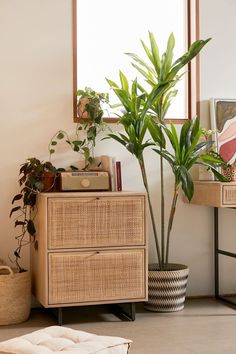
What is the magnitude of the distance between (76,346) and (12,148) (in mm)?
1903

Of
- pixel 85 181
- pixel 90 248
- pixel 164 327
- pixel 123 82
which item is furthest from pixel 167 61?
pixel 164 327

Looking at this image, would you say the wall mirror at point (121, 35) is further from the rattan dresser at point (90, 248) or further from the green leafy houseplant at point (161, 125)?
the rattan dresser at point (90, 248)

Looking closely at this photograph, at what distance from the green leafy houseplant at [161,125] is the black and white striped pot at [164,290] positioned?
0.15 metres

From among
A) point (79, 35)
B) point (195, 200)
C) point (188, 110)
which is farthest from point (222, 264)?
point (79, 35)

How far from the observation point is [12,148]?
409 cm

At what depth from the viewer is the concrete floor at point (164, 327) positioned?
3256 mm

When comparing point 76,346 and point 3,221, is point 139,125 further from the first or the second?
point 76,346

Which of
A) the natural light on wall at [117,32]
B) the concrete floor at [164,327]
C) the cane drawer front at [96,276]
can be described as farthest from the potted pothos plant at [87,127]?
the concrete floor at [164,327]

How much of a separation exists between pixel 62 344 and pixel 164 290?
5.46 ft

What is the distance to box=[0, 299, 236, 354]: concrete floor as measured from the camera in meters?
3.26

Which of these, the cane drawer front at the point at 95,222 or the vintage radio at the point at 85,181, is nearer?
the cane drawer front at the point at 95,222

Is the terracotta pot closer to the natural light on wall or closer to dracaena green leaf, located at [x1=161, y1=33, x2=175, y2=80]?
the natural light on wall

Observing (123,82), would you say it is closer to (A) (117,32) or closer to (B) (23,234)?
(A) (117,32)

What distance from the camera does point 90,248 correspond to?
373 cm
